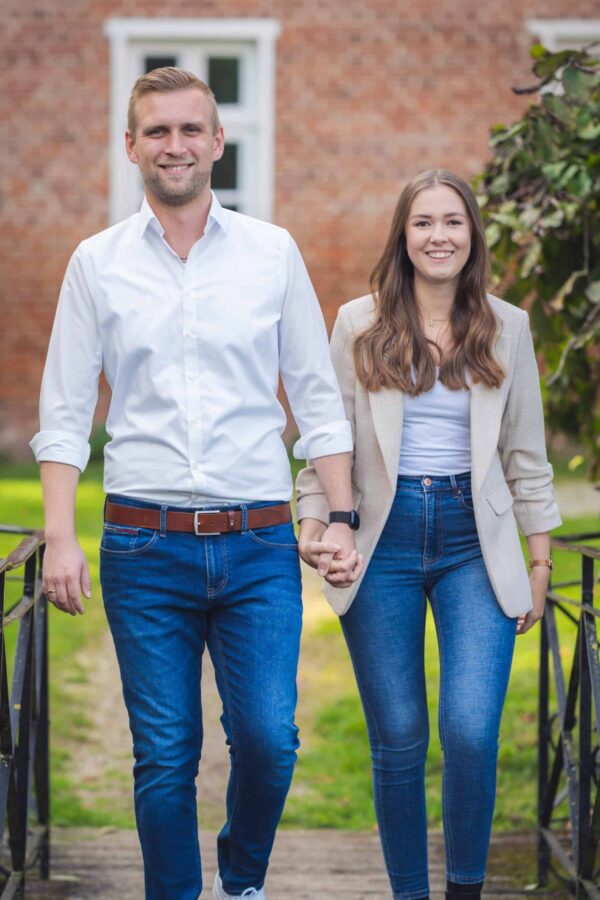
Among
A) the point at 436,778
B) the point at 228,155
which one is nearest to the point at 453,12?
the point at 228,155

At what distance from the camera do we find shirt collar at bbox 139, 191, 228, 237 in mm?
3035

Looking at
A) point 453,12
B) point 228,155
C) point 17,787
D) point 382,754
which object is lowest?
point 17,787

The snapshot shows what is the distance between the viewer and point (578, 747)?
12.7 ft

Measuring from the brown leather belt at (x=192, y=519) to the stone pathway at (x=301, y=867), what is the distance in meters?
1.49

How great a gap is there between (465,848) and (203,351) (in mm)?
1248

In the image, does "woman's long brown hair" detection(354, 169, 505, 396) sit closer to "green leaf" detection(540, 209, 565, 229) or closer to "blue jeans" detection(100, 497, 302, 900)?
"blue jeans" detection(100, 497, 302, 900)

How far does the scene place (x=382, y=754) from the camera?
320 centimetres

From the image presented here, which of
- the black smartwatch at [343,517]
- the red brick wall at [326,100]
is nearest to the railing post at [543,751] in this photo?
the black smartwatch at [343,517]

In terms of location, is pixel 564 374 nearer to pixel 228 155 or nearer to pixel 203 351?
pixel 203 351

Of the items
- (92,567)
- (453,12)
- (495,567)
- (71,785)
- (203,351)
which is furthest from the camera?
(453,12)

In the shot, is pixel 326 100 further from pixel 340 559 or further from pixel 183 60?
pixel 340 559

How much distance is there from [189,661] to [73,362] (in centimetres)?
68

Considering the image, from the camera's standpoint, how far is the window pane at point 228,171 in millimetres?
12953

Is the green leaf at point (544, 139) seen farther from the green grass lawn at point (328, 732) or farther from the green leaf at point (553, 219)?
the green grass lawn at point (328, 732)
